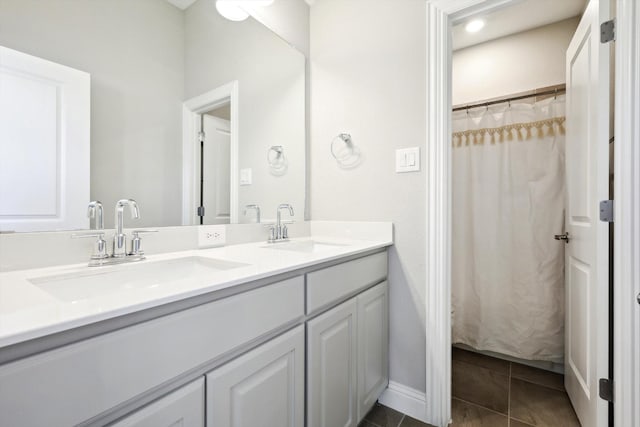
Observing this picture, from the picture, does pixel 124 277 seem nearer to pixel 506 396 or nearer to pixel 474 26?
pixel 506 396

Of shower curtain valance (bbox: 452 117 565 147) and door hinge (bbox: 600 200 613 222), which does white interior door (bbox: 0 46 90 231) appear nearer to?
door hinge (bbox: 600 200 613 222)

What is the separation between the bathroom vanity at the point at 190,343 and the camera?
450 millimetres

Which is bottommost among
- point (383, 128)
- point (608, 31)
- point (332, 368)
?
point (332, 368)

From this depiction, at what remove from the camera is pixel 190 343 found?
0.62m

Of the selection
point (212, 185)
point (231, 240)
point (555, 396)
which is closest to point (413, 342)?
point (555, 396)

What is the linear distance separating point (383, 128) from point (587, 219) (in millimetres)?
995

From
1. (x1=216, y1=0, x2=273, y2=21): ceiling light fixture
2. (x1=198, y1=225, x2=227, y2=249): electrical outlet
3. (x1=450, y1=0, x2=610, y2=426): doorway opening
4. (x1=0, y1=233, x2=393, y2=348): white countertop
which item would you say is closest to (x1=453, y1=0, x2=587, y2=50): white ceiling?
(x1=450, y1=0, x2=610, y2=426): doorway opening

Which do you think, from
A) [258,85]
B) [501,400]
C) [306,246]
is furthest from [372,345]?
[258,85]

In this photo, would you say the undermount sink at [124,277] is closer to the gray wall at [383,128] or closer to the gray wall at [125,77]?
the gray wall at [125,77]

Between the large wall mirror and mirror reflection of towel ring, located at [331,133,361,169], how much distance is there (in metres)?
0.30

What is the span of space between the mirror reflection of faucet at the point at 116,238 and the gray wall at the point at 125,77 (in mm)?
38

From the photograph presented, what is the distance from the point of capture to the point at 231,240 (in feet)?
4.63

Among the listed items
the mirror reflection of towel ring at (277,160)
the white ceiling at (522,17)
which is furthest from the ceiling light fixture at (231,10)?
the white ceiling at (522,17)

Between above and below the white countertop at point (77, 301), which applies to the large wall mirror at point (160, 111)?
above
